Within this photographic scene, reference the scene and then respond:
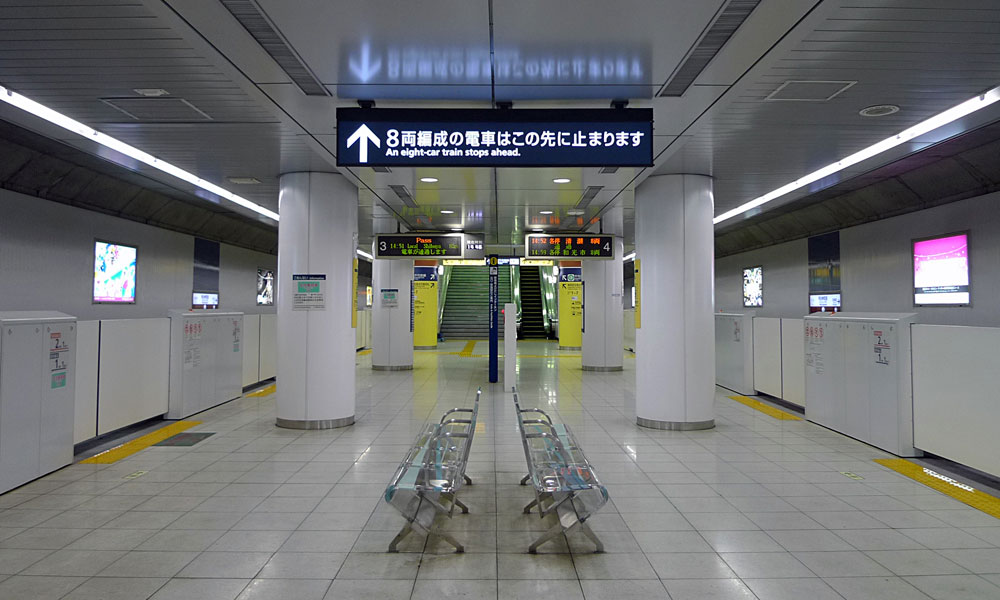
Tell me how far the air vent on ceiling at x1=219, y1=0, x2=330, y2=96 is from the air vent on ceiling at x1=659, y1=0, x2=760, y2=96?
2.96 metres

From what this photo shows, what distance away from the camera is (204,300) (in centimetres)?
1313

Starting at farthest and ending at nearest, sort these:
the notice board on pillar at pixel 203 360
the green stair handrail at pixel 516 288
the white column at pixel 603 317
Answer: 1. the green stair handrail at pixel 516 288
2. the white column at pixel 603 317
3. the notice board on pillar at pixel 203 360

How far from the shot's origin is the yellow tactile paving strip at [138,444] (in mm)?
6000

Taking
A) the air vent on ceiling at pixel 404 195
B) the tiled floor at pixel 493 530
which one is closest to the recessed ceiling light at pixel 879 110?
the tiled floor at pixel 493 530

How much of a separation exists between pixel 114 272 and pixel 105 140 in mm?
4461

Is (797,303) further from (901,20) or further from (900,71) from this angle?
(901,20)

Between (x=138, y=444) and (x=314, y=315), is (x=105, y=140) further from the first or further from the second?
(x=138, y=444)

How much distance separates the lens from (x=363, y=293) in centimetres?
2616

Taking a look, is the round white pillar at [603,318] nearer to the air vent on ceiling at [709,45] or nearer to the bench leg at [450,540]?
the air vent on ceiling at [709,45]

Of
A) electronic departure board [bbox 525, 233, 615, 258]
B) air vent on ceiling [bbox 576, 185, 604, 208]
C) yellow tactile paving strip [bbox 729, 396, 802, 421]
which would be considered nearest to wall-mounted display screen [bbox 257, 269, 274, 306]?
electronic departure board [bbox 525, 233, 615, 258]

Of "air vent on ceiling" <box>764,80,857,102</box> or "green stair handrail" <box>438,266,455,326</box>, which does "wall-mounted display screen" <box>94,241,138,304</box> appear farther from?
"green stair handrail" <box>438,266,455,326</box>

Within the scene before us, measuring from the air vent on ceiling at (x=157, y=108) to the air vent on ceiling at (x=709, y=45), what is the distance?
4352 millimetres

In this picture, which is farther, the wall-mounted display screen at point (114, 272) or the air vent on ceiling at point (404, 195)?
the wall-mounted display screen at point (114, 272)

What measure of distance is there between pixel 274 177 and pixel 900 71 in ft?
24.3
